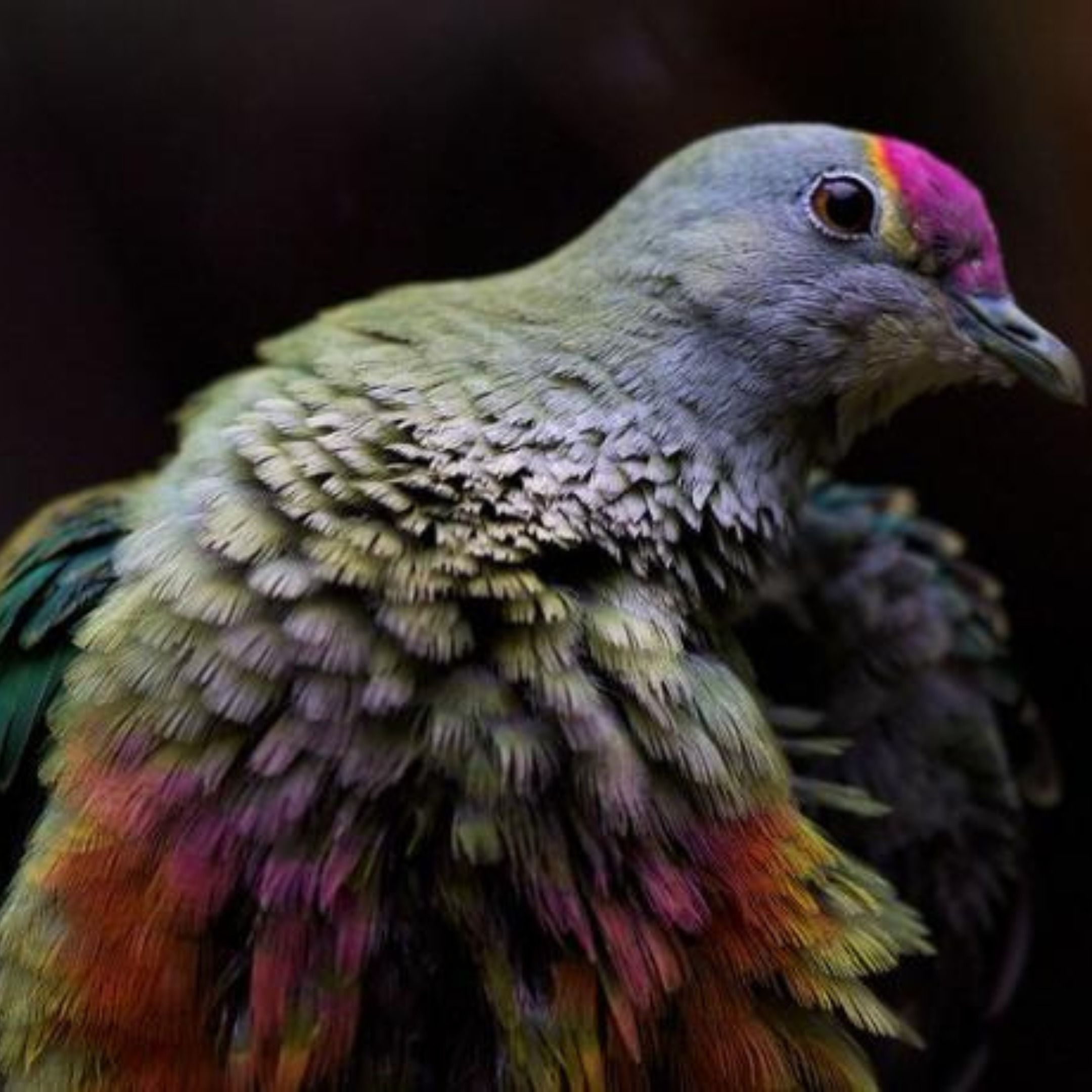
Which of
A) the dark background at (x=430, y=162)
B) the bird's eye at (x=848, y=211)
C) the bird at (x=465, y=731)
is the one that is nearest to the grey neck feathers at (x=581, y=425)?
the bird at (x=465, y=731)

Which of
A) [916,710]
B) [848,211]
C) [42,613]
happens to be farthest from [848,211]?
[42,613]

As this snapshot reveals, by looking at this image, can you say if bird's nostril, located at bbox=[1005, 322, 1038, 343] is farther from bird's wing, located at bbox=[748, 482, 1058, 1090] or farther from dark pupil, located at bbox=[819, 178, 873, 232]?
bird's wing, located at bbox=[748, 482, 1058, 1090]

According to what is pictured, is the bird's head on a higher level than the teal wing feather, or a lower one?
higher

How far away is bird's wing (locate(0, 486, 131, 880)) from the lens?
99 cm

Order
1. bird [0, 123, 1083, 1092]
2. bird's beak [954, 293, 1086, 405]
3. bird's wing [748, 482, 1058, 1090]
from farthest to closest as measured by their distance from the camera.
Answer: bird's wing [748, 482, 1058, 1090]
bird's beak [954, 293, 1086, 405]
bird [0, 123, 1083, 1092]

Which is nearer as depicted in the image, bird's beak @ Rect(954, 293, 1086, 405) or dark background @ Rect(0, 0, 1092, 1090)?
bird's beak @ Rect(954, 293, 1086, 405)

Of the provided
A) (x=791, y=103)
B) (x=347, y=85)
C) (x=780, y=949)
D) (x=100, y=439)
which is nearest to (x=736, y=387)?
(x=780, y=949)

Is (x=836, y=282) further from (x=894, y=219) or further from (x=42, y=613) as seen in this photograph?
(x=42, y=613)

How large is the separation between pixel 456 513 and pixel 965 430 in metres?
0.71

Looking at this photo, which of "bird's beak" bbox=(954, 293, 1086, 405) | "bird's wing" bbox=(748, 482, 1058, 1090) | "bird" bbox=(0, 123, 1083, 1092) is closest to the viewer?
"bird" bbox=(0, 123, 1083, 1092)

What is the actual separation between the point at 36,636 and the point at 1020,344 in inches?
26.6

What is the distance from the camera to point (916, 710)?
131 cm

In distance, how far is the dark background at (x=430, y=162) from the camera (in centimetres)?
139

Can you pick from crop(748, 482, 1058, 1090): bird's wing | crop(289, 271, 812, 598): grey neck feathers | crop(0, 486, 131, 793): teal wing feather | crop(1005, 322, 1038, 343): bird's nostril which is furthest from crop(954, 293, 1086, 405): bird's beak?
crop(0, 486, 131, 793): teal wing feather
